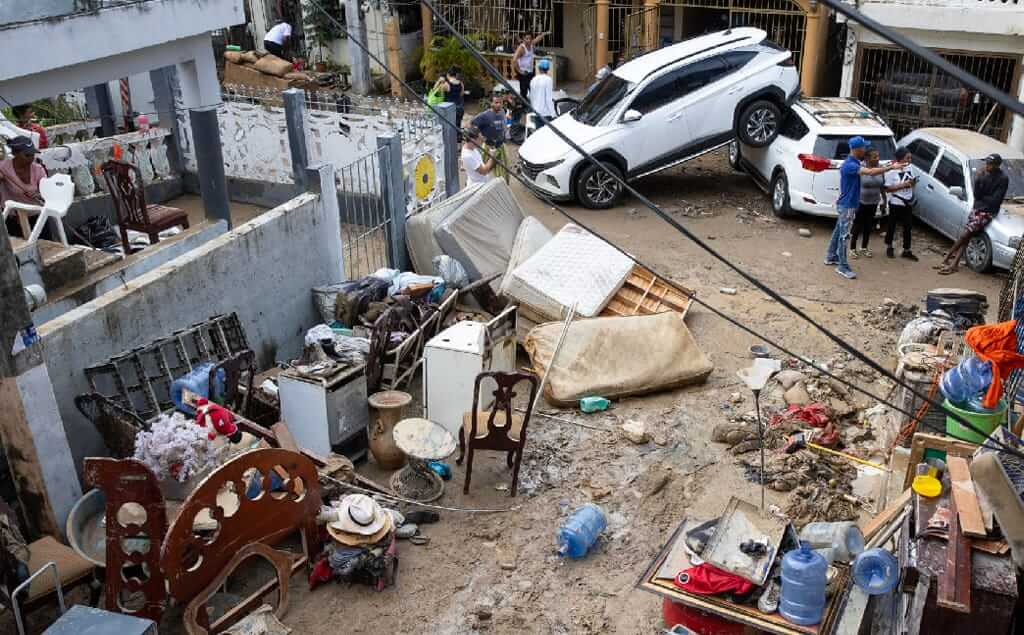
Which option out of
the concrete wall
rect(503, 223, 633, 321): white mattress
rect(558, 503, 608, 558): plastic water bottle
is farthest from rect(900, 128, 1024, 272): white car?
the concrete wall

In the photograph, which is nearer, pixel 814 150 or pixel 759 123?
pixel 814 150

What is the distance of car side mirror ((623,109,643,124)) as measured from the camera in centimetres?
1409

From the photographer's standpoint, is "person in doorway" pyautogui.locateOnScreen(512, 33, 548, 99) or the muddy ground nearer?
the muddy ground

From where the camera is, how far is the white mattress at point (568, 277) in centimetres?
1048

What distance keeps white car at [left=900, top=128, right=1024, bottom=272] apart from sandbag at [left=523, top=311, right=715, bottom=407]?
4.49m

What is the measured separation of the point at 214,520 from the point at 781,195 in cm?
1010

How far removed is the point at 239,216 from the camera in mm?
14797

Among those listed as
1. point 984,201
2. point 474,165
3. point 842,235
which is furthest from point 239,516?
point 984,201

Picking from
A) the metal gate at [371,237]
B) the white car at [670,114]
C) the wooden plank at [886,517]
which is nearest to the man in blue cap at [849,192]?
the white car at [670,114]

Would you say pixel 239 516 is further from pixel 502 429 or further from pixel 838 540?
pixel 838 540

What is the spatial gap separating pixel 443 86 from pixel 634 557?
37.0 ft

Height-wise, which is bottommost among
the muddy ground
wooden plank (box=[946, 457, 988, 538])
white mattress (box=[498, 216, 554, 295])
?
the muddy ground

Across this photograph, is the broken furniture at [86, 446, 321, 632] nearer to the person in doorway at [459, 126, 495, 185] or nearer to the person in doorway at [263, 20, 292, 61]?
the person in doorway at [459, 126, 495, 185]

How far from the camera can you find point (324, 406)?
324 inches
